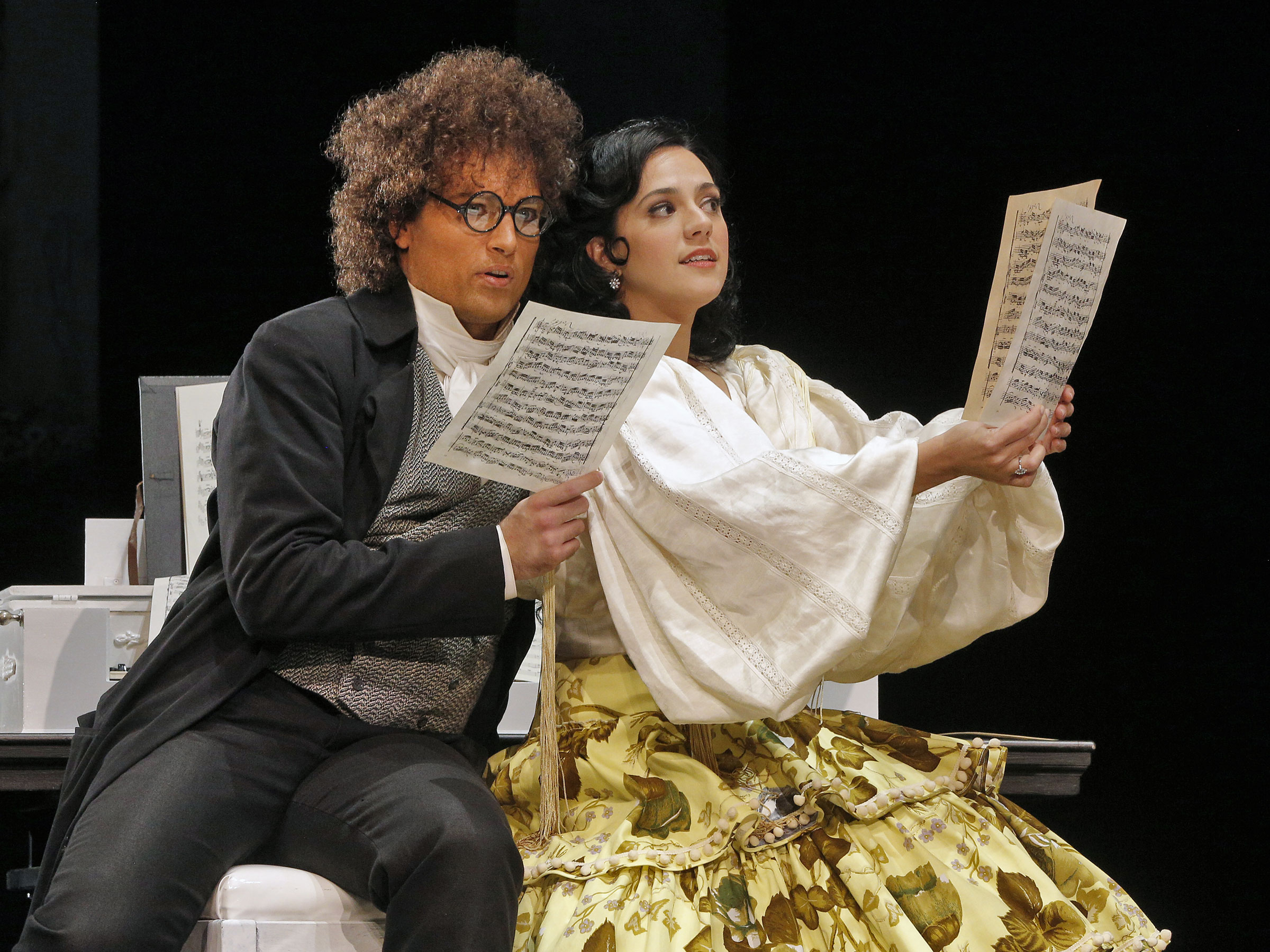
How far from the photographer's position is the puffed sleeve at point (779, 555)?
1683 millimetres

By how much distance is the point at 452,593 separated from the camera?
1.62 m

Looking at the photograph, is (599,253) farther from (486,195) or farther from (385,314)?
(385,314)

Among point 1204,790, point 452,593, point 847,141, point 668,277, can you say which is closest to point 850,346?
point 847,141

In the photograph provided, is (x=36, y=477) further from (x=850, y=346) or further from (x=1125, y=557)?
(x=1125, y=557)

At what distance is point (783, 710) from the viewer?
5.49ft

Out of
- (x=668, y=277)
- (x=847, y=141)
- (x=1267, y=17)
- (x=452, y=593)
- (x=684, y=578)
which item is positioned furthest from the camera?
(x=847, y=141)

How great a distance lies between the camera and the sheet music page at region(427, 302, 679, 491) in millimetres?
1549

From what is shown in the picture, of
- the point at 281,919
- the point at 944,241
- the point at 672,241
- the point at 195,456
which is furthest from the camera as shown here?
the point at 944,241

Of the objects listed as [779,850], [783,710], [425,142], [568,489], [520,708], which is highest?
[425,142]

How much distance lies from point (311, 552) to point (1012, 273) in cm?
102

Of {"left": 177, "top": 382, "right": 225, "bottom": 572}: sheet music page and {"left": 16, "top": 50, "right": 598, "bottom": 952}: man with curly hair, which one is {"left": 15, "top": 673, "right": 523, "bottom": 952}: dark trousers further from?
{"left": 177, "top": 382, "right": 225, "bottom": 572}: sheet music page

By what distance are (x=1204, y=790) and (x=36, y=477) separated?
9.27 feet

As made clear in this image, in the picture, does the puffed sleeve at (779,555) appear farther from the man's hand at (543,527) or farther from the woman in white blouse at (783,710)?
the man's hand at (543,527)

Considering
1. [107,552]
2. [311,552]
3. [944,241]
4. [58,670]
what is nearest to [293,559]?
[311,552]
